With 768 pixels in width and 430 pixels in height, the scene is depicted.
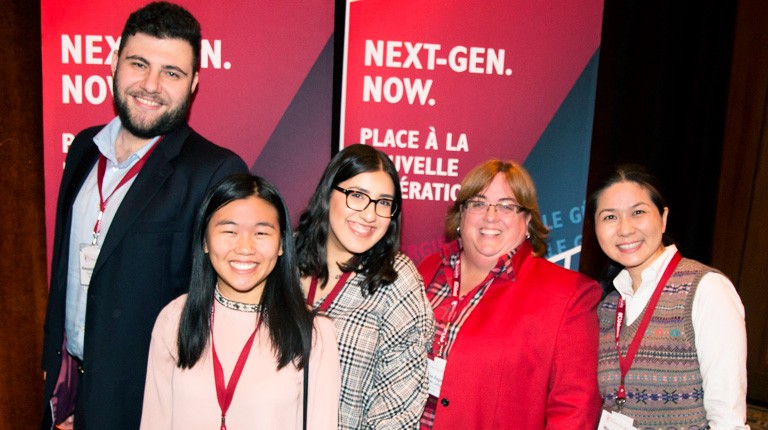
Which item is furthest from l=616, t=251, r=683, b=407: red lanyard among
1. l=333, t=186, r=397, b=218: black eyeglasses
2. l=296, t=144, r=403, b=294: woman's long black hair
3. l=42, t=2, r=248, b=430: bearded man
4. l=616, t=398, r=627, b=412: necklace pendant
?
l=42, t=2, r=248, b=430: bearded man

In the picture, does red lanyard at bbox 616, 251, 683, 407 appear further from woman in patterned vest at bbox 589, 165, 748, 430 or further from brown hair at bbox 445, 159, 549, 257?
brown hair at bbox 445, 159, 549, 257

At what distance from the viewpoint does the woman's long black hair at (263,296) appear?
5.65ft

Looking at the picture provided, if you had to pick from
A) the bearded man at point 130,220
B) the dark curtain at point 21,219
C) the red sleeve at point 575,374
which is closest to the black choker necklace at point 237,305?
the bearded man at point 130,220

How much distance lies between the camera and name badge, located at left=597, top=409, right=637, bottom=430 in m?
1.96

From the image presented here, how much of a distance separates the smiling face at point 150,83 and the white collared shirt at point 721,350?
6.32 feet

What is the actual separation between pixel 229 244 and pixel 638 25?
8.92 ft

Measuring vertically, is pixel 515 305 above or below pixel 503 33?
below

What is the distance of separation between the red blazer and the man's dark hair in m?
1.49

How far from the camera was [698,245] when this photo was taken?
3695mm

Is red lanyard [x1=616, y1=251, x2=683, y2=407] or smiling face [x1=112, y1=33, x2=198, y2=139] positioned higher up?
smiling face [x1=112, y1=33, x2=198, y2=139]

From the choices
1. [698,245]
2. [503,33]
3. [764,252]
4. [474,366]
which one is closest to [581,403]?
[474,366]

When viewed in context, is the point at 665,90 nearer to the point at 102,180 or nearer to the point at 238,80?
the point at 238,80

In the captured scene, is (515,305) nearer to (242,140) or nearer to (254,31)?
(242,140)

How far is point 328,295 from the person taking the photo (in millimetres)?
1984
